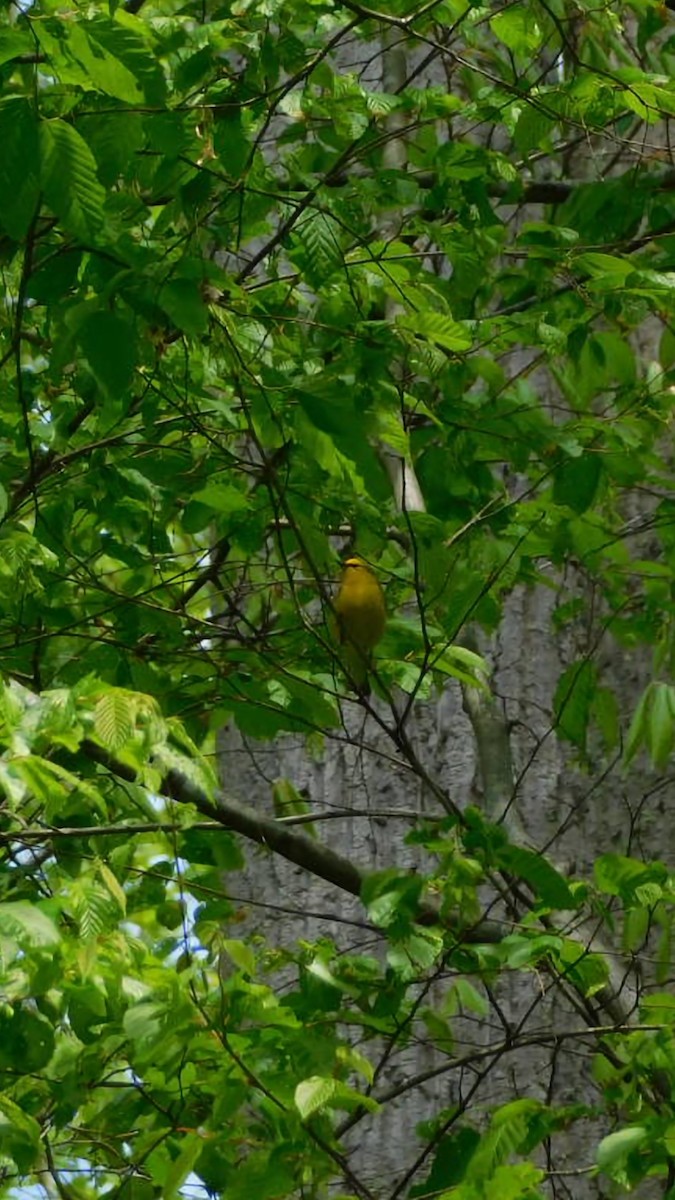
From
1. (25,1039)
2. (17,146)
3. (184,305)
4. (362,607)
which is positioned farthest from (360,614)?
(17,146)

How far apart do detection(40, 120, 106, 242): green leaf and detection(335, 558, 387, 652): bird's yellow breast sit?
114 centimetres

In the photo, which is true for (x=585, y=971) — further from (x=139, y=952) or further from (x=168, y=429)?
(x=168, y=429)

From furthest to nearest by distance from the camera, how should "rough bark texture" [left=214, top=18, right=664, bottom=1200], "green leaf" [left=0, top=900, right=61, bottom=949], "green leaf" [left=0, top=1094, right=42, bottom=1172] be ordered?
1. "rough bark texture" [left=214, top=18, right=664, bottom=1200]
2. "green leaf" [left=0, top=1094, right=42, bottom=1172]
3. "green leaf" [left=0, top=900, right=61, bottom=949]

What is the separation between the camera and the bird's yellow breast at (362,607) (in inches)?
137

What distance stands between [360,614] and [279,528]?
238 mm

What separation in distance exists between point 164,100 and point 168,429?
3.28ft

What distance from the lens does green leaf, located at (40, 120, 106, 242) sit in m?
2.41

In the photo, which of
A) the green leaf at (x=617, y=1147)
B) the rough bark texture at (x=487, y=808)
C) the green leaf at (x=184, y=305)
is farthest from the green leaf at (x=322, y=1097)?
the green leaf at (x=184, y=305)

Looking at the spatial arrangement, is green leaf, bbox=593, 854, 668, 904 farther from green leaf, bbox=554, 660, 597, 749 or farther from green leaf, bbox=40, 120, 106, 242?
green leaf, bbox=40, 120, 106, 242

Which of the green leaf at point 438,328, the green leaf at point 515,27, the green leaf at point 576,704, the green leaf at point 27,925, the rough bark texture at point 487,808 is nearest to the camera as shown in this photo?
the green leaf at point 27,925

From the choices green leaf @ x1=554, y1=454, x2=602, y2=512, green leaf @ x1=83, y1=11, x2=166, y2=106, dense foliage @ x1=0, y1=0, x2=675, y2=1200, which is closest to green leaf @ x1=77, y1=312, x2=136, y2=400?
dense foliage @ x1=0, y1=0, x2=675, y2=1200

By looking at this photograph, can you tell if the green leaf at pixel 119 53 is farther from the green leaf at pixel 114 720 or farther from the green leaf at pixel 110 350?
the green leaf at pixel 114 720

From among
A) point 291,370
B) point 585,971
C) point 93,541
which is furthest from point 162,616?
point 585,971

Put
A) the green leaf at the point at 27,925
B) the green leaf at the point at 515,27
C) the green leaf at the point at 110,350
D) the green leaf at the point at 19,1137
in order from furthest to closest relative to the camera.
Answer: the green leaf at the point at 515,27
the green leaf at the point at 19,1137
the green leaf at the point at 110,350
the green leaf at the point at 27,925
